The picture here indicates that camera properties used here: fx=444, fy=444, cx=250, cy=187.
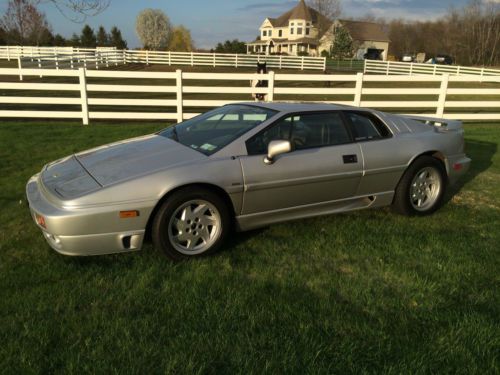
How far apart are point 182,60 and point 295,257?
37.1m

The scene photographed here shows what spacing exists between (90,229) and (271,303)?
150cm

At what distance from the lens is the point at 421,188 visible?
16.6 feet

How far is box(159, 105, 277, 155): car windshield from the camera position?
4176 millimetres

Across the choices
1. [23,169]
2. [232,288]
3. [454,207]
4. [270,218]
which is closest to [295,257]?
[270,218]

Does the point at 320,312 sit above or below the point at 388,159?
below

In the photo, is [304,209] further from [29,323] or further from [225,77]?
[225,77]

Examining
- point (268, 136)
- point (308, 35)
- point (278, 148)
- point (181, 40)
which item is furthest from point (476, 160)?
point (181, 40)

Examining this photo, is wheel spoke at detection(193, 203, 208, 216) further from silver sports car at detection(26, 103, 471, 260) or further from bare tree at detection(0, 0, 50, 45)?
bare tree at detection(0, 0, 50, 45)

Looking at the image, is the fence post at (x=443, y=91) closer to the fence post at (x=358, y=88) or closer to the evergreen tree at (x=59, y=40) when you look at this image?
the fence post at (x=358, y=88)

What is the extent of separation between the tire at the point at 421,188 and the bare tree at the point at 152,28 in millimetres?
84558

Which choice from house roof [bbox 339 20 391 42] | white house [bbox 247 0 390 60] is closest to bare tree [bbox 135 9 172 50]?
white house [bbox 247 0 390 60]

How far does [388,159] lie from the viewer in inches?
185

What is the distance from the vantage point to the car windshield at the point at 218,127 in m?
4.18

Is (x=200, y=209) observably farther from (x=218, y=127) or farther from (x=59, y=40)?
(x=59, y=40)
